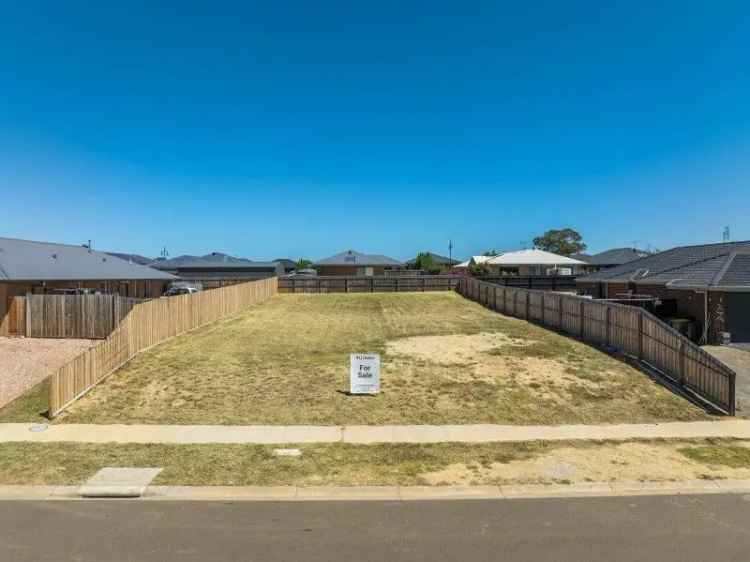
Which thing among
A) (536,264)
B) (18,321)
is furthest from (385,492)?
(536,264)

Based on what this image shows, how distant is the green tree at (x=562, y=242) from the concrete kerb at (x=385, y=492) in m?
101

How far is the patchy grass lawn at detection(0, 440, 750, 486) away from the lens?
27.3 ft

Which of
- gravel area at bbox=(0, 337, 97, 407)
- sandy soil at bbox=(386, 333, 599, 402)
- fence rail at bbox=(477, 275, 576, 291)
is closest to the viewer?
sandy soil at bbox=(386, 333, 599, 402)

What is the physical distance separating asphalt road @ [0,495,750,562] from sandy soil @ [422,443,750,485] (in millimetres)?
699

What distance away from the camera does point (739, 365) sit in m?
17.2

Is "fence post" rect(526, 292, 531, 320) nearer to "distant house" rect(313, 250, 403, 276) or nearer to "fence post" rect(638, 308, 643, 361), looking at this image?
"fence post" rect(638, 308, 643, 361)

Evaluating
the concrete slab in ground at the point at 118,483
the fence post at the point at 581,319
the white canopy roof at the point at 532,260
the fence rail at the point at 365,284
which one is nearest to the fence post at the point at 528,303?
the fence post at the point at 581,319

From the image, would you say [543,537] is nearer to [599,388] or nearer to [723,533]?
[723,533]

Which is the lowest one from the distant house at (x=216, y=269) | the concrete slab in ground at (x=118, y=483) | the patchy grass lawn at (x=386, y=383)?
the concrete slab in ground at (x=118, y=483)

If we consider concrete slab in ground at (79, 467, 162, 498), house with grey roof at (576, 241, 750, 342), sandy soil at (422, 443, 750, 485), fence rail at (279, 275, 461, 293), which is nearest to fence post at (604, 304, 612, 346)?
house with grey roof at (576, 241, 750, 342)

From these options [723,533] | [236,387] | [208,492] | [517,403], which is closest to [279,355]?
[236,387]

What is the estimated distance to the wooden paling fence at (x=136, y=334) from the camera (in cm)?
1204

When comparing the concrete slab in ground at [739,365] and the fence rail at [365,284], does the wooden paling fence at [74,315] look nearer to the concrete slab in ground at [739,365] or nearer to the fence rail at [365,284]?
the concrete slab in ground at [739,365]

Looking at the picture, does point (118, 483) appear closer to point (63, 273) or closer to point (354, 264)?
point (63, 273)
